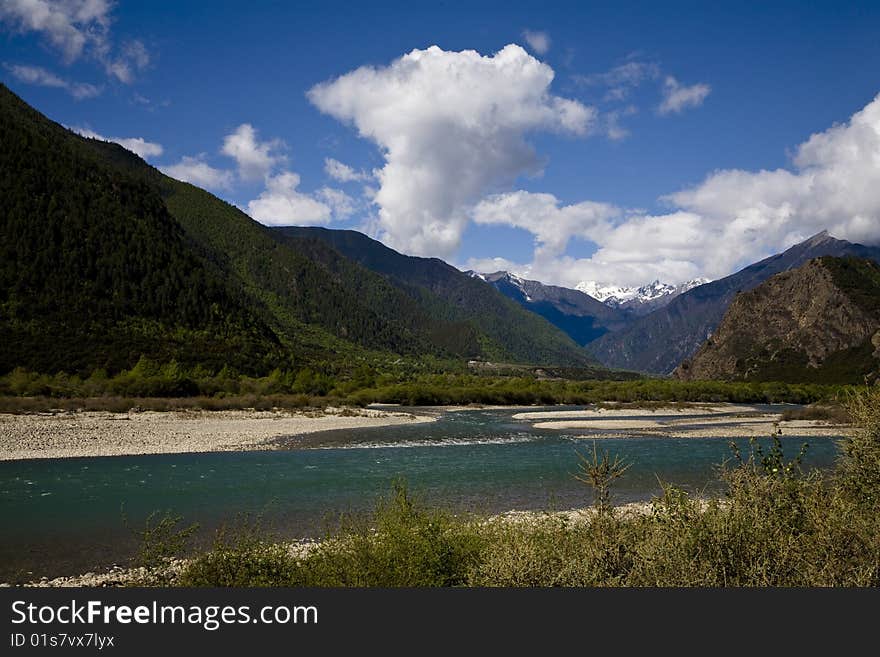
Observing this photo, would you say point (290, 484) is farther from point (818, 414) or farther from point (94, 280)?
point (94, 280)

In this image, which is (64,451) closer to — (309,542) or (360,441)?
(360,441)

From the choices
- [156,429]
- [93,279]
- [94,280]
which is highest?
[93,279]

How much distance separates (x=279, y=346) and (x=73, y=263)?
155ft

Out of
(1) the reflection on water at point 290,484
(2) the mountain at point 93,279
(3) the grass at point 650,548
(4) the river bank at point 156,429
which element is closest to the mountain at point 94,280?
(2) the mountain at point 93,279

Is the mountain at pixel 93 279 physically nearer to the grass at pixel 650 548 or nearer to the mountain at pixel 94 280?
the mountain at pixel 94 280

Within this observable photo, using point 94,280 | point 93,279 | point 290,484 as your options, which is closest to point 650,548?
Answer: point 290,484

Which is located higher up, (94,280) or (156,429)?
(94,280)

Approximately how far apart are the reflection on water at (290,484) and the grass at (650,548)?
4368 mm

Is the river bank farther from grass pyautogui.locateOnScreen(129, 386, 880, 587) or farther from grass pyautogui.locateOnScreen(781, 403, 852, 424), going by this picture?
grass pyautogui.locateOnScreen(781, 403, 852, 424)

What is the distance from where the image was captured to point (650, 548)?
354 inches

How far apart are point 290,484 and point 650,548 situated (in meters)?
23.7

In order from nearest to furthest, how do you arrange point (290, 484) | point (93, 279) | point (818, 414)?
point (290, 484) < point (818, 414) < point (93, 279)

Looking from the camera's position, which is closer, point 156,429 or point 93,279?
point 156,429

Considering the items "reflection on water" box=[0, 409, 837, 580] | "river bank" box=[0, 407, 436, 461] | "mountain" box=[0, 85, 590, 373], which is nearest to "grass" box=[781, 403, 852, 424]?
"reflection on water" box=[0, 409, 837, 580]
